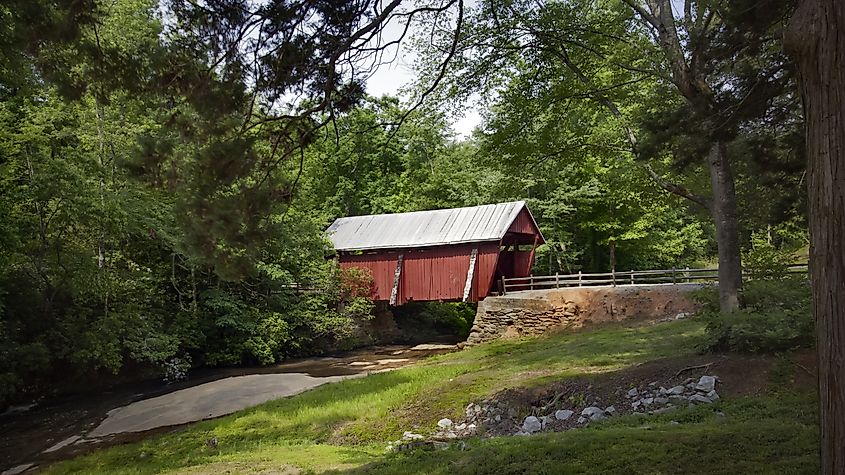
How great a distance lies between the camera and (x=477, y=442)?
22.0 ft

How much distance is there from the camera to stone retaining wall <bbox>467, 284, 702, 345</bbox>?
59.9 feet

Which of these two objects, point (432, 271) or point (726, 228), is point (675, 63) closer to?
point (726, 228)

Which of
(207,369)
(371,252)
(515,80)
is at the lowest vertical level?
(207,369)

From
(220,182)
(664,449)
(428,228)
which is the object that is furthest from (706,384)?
(428,228)

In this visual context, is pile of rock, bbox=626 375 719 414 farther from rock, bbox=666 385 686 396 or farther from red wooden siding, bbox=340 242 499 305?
red wooden siding, bbox=340 242 499 305

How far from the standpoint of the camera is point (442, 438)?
25.5ft

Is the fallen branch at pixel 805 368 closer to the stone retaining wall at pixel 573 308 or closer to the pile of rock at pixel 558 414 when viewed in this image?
the pile of rock at pixel 558 414

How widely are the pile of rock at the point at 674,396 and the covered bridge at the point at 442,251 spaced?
1446 centimetres

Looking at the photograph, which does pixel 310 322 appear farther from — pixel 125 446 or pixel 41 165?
pixel 125 446

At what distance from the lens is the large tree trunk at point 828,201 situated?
2.97m

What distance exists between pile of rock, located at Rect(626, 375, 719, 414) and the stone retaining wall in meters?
10.5

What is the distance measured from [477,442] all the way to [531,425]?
158cm

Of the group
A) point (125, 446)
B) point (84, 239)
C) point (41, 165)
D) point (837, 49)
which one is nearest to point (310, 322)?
point (84, 239)

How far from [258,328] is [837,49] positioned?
2079 centimetres
